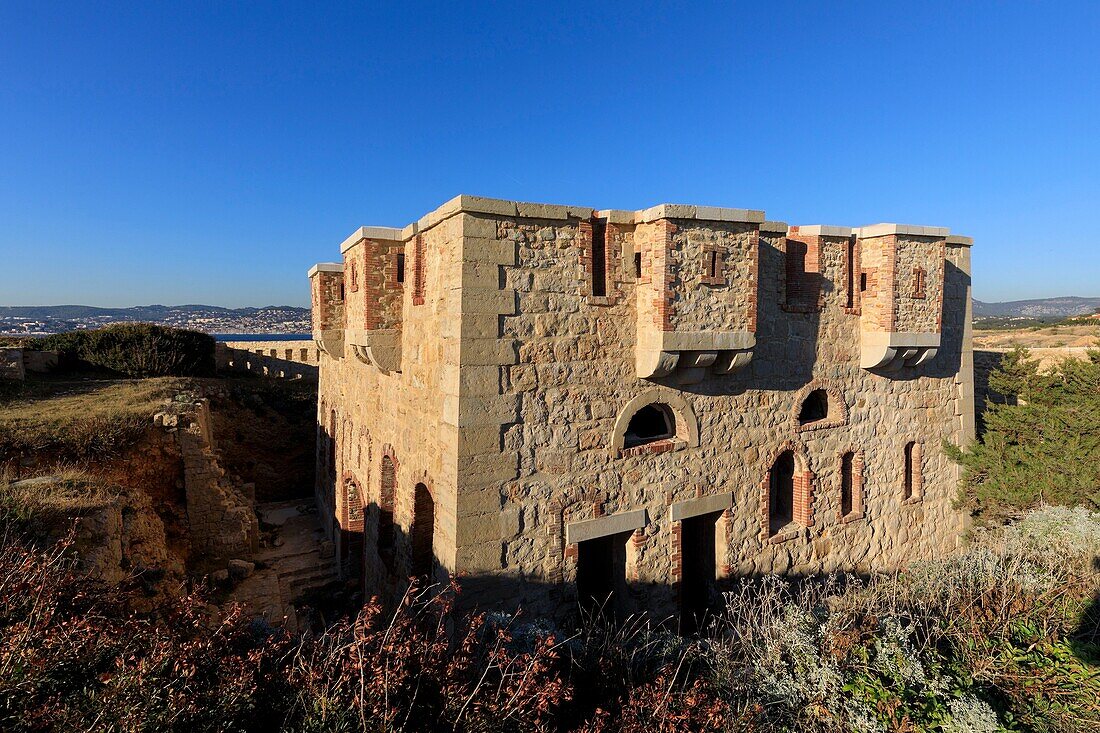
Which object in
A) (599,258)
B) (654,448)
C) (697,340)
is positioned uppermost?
(599,258)

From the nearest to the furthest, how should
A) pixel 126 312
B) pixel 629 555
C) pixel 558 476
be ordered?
pixel 558 476, pixel 629 555, pixel 126 312

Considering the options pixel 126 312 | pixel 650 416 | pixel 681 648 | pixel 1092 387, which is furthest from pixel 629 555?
pixel 126 312

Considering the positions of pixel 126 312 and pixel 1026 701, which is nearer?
pixel 1026 701

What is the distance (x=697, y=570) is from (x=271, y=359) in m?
24.9

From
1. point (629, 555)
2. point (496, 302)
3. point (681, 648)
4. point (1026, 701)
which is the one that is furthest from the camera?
point (629, 555)

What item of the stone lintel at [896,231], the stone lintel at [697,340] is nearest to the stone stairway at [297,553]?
the stone lintel at [697,340]

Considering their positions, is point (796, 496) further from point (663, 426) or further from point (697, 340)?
point (697, 340)

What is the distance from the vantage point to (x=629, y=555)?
771 centimetres

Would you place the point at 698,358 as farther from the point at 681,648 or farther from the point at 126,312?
the point at 126,312

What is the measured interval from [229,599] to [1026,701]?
39.6 ft

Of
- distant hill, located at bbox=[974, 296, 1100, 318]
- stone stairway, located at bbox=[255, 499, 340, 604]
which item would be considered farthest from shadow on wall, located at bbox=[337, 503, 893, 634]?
distant hill, located at bbox=[974, 296, 1100, 318]

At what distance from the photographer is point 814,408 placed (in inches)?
391

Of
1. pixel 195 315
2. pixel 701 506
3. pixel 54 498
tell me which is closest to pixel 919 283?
pixel 701 506

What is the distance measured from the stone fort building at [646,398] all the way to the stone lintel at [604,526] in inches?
1.1
